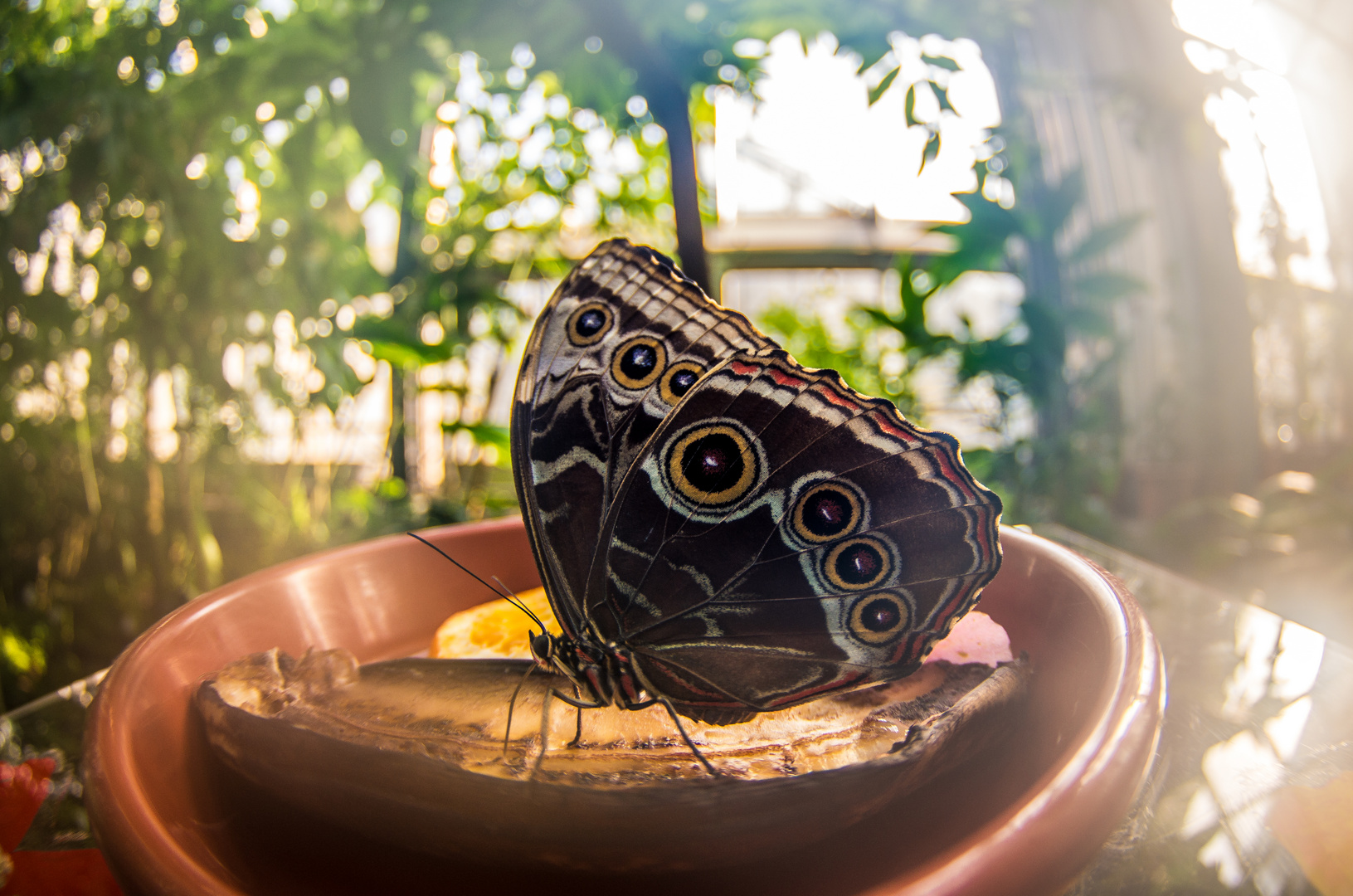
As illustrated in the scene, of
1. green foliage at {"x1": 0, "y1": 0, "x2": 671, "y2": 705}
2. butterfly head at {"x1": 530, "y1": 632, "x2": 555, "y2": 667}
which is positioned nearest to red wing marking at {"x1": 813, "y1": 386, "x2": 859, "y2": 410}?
butterfly head at {"x1": 530, "y1": 632, "x2": 555, "y2": 667}

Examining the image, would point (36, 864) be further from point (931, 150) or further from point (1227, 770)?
point (931, 150)

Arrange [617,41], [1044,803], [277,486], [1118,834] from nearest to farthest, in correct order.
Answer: [1044,803]
[1118,834]
[617,41]
[277,486]

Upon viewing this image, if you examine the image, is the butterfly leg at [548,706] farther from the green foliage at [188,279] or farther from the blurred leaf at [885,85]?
the blurred leaf at [885,85]

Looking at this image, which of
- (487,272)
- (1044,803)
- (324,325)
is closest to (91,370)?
(324,325)

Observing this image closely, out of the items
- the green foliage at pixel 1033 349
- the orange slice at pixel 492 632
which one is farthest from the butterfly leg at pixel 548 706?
the green foliage at pixel 1033 349

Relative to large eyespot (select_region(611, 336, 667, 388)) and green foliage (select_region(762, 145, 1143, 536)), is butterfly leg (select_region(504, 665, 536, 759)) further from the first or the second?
green foliage (select_region(762, 145, 1143, 536))

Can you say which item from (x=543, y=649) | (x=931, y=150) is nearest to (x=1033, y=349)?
(x=931, y=150)

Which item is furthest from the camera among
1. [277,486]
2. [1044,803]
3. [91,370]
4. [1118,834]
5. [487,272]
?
[487,272]

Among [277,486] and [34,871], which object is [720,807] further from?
[277,486]
